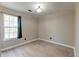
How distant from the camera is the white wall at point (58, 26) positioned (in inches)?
56.1

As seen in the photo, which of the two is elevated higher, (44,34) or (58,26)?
(58,26)

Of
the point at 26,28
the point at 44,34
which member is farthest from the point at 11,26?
the point at 26,28

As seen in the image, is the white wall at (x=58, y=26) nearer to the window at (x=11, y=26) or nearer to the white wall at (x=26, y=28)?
the white wall at (x=26, y=28)

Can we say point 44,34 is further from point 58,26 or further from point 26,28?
point 26,28

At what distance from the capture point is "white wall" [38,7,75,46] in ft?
4.68

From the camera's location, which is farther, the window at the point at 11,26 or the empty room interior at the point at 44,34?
the empty room interior at the point at 44,34

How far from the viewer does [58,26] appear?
1.53 meters

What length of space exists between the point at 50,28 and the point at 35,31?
1.05ft

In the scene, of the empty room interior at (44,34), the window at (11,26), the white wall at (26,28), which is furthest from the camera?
the white wall at (26,28)

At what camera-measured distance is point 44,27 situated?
58.1 inches

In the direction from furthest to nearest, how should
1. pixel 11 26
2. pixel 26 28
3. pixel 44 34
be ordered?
pixel 26 28, pixel 44 34, pixel 11 26

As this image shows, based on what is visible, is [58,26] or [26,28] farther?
[26,28]

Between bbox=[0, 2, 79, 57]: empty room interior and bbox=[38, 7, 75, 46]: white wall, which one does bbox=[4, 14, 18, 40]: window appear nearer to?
bbox=[0, 2, 79, 57]: empty room interior

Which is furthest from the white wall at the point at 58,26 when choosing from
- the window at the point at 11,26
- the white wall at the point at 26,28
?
the window at the point at 11,26
